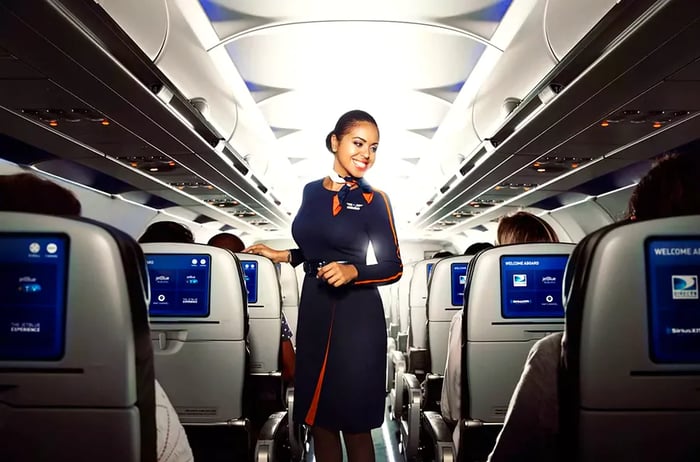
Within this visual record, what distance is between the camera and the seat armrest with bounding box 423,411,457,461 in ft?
9.37

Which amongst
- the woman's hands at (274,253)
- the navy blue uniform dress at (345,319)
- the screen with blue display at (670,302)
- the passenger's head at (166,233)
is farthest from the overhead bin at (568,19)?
the passenger's head at (166,233)

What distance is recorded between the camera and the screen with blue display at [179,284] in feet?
9.00

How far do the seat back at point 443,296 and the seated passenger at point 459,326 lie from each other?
0.72m

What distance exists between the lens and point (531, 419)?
4.92ft

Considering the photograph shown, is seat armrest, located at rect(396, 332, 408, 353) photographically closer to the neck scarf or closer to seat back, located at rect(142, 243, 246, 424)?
seat back, located at rect(142, 243, 246, 424)

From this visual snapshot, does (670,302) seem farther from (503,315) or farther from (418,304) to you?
(418,304)

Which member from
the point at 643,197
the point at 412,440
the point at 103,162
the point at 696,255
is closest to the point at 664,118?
the point at 412,440

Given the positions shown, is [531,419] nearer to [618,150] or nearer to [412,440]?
[412,440]

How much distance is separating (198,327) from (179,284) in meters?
0.24

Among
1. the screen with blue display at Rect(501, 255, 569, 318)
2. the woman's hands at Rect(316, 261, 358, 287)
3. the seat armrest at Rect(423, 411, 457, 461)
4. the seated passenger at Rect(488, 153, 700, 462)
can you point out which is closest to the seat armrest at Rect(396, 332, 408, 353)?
the seat armrest at Rect(423, 411, 457, 461)

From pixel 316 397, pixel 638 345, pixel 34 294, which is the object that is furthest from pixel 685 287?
pixel 34 294

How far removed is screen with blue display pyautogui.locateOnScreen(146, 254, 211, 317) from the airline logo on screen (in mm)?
2070

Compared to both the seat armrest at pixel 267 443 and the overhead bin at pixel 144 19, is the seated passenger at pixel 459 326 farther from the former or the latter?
the overhead bin at pixel 144 19

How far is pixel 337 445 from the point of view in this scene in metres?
2.18
